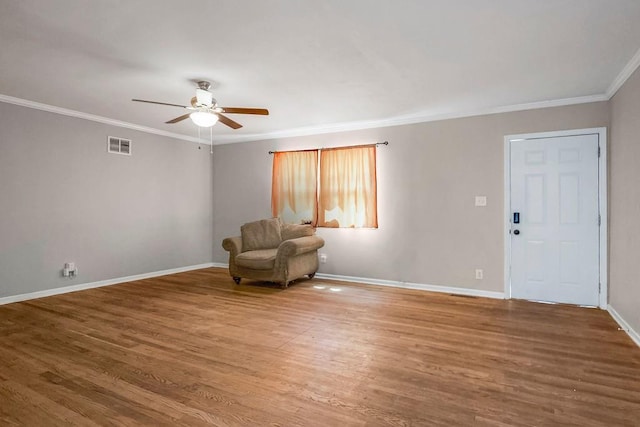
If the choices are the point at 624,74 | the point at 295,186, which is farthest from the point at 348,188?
the point at 624,74

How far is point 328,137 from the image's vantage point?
576cm

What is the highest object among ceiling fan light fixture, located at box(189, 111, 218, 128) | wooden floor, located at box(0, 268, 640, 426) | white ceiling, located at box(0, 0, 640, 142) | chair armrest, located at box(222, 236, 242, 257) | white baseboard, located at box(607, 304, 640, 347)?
white ceiling, located at box(0, 0, 640, 142)

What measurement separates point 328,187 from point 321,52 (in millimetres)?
2904

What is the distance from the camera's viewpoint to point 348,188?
552cm

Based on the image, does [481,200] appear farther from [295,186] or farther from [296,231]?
[295,186]

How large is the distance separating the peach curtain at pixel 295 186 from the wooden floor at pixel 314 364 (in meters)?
1.99

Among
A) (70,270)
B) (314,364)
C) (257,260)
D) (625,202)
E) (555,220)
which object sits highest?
(625,202)

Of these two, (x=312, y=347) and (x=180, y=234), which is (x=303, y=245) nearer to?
(x=312, y=347)

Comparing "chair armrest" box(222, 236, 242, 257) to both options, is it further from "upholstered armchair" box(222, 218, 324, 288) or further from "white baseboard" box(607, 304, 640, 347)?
"white baseboard" box(607, 304, 640, 347)

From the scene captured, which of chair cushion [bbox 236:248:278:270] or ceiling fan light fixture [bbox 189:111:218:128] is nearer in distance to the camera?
ceiling fan light fixture [bbox 189:111:218:128]

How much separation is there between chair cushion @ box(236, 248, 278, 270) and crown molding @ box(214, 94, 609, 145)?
83.8 inches

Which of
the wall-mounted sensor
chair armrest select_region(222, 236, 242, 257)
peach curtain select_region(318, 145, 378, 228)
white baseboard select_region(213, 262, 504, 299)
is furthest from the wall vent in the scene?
white baseboard select_region(213, 262, 504, 299)

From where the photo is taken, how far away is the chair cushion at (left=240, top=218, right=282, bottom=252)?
563 cm

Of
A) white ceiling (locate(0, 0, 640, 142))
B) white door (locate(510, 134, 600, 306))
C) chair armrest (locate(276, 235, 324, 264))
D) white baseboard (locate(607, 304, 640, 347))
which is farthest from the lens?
chair armrest (locate(276, 235, 324, 264))
